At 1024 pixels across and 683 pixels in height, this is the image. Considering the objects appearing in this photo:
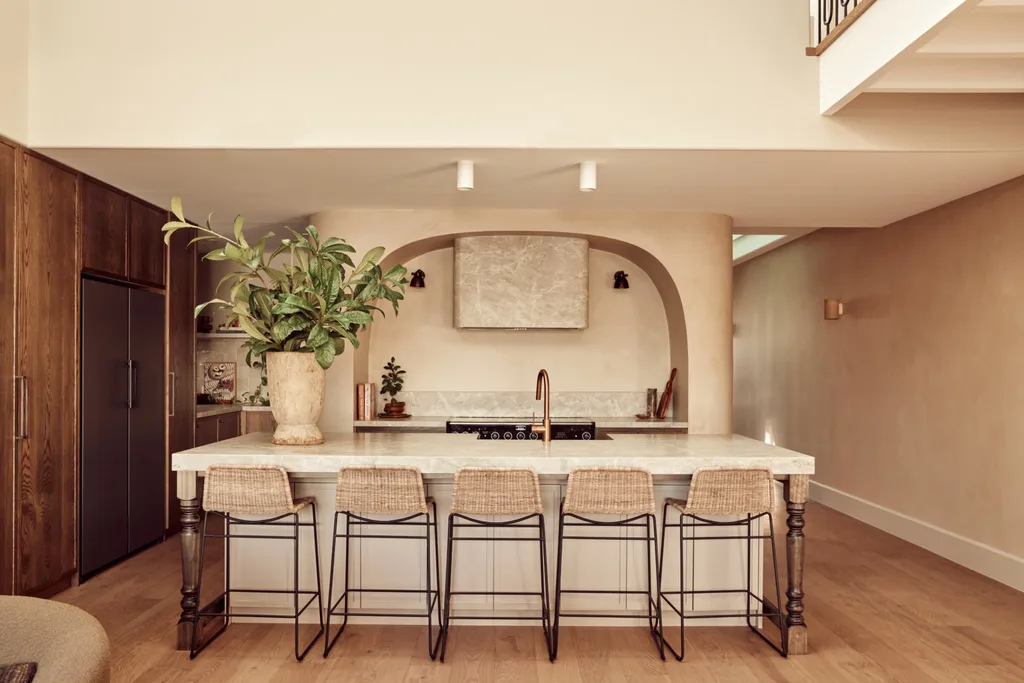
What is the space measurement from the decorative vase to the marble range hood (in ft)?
6.79

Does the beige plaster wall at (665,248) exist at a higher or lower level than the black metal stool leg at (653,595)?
higher

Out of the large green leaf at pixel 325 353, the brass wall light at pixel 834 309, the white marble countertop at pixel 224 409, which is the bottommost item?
the white marble countertop at pixel 224 409

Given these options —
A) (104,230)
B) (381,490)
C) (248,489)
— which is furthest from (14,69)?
(381,490)

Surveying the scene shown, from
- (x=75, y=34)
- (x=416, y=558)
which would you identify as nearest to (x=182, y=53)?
(x=75, y=34)

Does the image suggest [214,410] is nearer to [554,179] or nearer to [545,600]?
[554,179]

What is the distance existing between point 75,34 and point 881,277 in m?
6.07

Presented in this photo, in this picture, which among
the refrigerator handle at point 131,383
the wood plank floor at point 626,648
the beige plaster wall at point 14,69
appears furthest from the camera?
the refrigerator handle at point 131,383

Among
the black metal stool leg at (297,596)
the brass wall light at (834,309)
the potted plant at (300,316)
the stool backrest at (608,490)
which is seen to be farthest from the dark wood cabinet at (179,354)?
the brass wall light at (834,309)

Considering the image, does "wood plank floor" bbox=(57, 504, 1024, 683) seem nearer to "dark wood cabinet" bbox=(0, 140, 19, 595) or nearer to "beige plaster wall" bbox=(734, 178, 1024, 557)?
"dark wood cabinet" bbox=(0, 140, 19, 595)

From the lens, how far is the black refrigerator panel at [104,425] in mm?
4629

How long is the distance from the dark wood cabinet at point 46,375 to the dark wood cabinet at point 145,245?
2.22 feet

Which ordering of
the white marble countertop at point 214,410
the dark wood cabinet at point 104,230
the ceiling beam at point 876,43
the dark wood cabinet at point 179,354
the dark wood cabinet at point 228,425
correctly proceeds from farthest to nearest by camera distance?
the dark wood cabinet at point 228,425 → the white marble countertop at point 214,410 → the dark wood cabinet at point 179,354 → the dark wood cabinet at point 104,230 → the ceiling beam at point 876,43

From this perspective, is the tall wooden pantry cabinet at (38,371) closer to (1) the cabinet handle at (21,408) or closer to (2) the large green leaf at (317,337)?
(1) the cabinet handle at (21,408)

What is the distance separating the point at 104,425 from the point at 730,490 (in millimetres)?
3876
